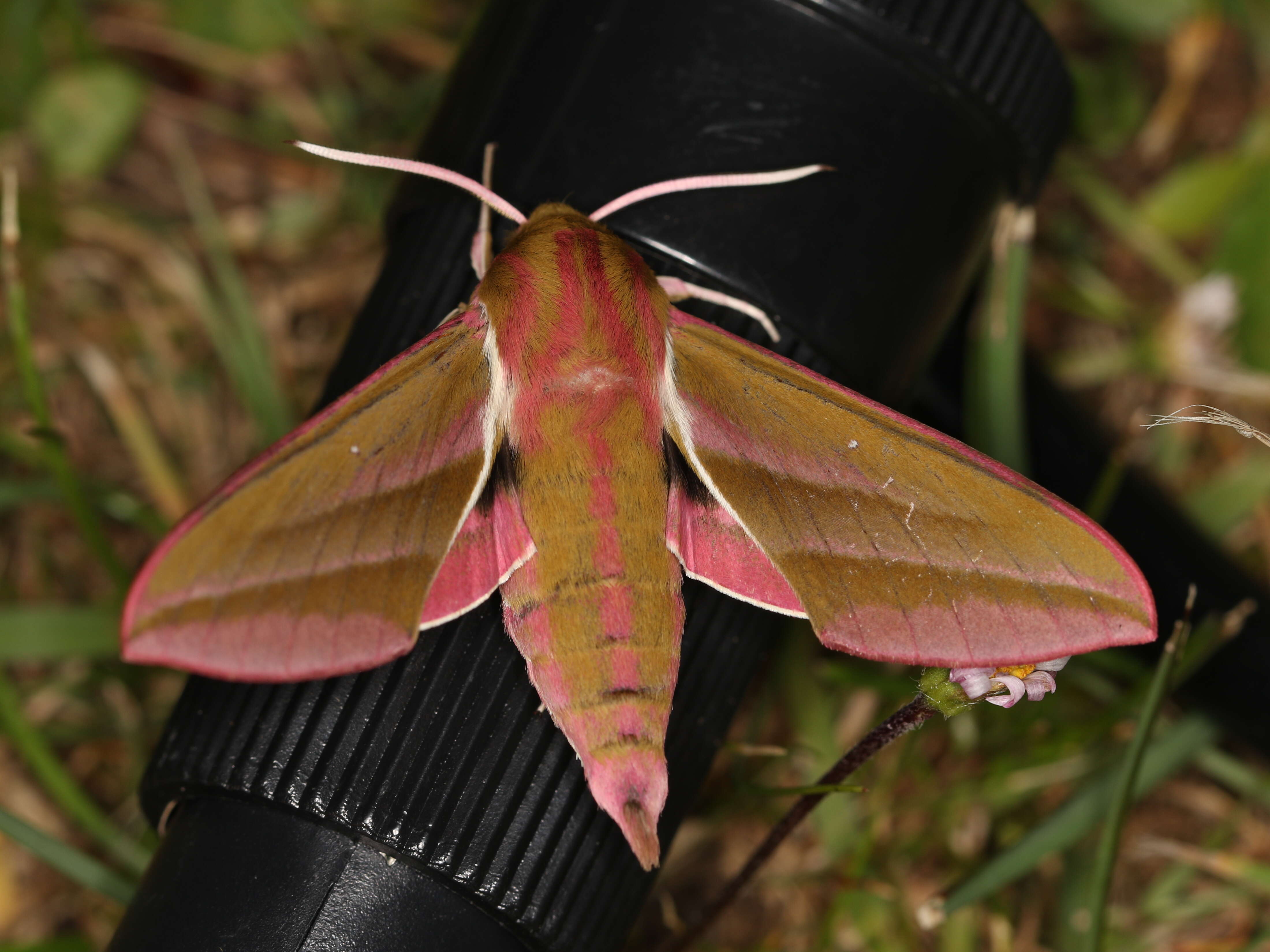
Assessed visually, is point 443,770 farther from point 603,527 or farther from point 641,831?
point 603,527

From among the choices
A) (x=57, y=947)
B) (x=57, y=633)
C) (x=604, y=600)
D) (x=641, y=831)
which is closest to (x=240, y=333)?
(x=57, y=633)

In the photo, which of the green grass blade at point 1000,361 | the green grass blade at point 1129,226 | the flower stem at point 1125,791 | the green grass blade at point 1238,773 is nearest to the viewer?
the flower stem at point 1125,791

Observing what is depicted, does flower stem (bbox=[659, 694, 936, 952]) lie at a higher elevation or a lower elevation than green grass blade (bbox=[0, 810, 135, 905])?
higher

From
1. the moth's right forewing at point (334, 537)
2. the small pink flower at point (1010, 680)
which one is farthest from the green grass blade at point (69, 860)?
the small pink flower at point (1010, 680)

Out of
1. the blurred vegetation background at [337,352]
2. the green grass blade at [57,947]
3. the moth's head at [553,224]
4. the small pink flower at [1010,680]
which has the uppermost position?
the moth's head at [553,224]

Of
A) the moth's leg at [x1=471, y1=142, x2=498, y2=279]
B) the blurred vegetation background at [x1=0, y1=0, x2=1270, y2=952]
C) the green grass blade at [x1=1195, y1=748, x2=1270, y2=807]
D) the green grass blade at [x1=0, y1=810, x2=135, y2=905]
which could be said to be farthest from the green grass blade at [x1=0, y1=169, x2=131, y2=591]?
the green grass blade at [x1=1195, y1=748, x2=1270, y2=807]

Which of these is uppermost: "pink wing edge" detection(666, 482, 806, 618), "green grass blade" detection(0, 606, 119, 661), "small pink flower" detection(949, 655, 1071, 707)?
"small pink flower" detection(949, 655, 1071, 707)

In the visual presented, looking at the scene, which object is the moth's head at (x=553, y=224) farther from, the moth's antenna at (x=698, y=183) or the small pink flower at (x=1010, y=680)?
the small pink flower at (x=1010, y=680)

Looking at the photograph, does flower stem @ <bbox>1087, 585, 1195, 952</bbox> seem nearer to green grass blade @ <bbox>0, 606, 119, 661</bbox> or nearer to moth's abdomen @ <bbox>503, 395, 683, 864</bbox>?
moth's abdomen @ <bbox>503, 395, 683, 864</bbox>
